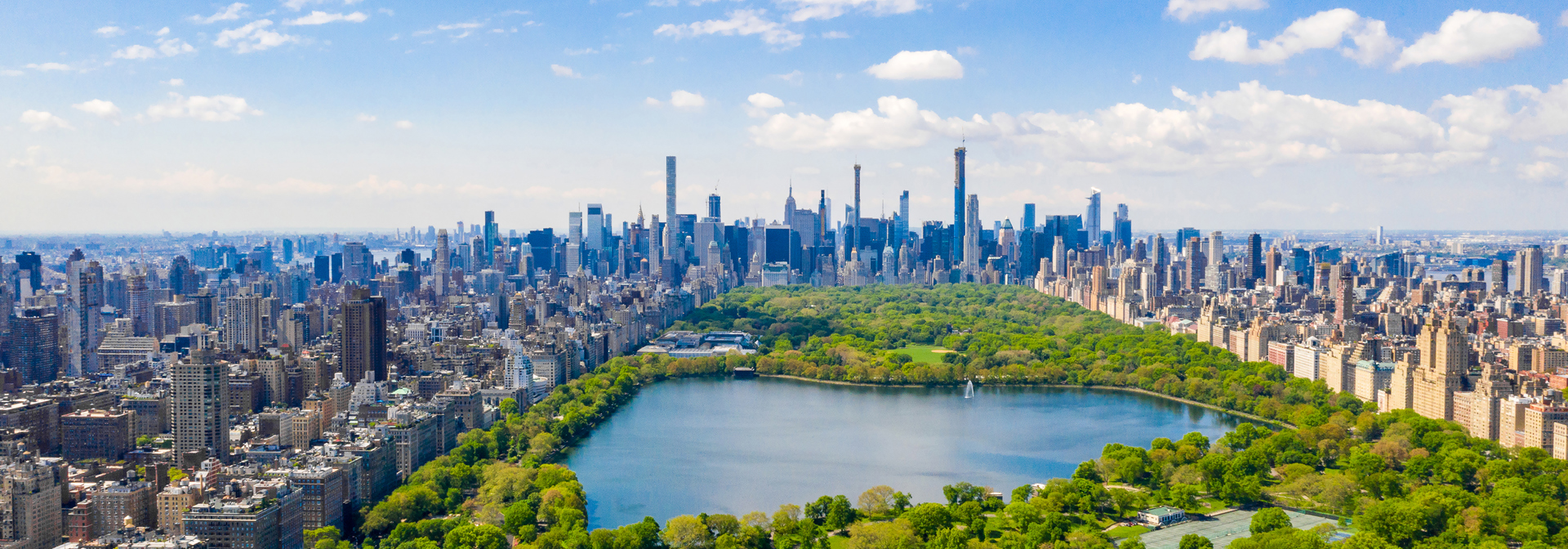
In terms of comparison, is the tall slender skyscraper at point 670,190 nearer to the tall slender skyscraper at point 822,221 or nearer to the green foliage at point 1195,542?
the tall slender skyscraper at point 822,221

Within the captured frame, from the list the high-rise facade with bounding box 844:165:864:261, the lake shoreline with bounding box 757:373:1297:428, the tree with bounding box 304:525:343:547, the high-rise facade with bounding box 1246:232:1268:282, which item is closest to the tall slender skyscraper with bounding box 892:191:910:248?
the high-rise facade with bounding box 844:165:864:261

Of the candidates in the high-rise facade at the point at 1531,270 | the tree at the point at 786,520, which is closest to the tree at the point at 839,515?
the tree at the point at 786,520

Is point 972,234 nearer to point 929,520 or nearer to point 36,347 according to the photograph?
point 36,347

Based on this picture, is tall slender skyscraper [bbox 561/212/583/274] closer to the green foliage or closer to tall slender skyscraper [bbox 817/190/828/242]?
tall slender skyscraper [bbox 817/190/828/242]

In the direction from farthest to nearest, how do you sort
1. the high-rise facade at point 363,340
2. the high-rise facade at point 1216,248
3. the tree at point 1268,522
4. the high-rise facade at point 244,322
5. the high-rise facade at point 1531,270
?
the high-rise facade at point 1216,248 → the high-rise facade at point 1531,270 → the high-rise facade at point 244,322 → the high-rise facade at point 363,340 → the tree at point 1268,522

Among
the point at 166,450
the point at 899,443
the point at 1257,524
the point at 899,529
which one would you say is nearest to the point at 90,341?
the point at 166,450

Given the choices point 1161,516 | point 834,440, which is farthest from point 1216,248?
point 1161,516

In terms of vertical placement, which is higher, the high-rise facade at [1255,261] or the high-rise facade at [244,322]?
the high-rise facade at [1255,261]

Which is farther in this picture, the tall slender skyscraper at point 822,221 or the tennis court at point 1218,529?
the tall slender skyscraper at point 822,221
